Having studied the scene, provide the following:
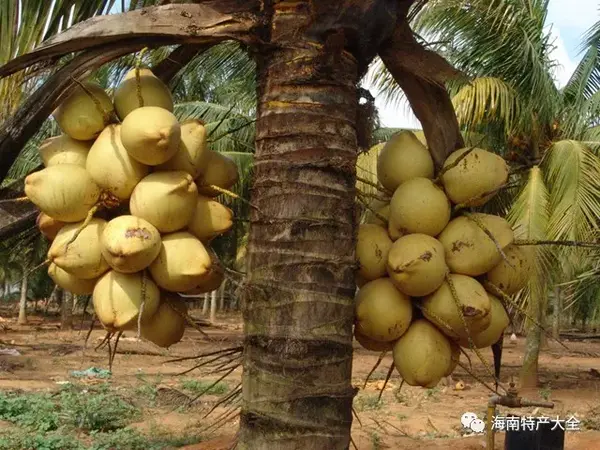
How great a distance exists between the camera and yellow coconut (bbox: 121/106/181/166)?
1661mm

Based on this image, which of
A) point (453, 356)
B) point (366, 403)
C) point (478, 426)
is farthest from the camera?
point (366, 403)

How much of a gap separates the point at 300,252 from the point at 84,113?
619mm

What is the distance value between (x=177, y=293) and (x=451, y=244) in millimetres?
669

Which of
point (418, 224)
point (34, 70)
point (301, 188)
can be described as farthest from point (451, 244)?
point (34, 70)

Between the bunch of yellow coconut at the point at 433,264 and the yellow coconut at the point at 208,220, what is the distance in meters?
0.33

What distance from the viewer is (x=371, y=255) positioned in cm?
184

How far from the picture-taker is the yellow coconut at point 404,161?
6.37ft

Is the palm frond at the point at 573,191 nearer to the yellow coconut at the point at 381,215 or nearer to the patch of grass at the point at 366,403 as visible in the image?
the patch of grass at the point at 366,403

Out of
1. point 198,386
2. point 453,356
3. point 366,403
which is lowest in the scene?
point 198,386

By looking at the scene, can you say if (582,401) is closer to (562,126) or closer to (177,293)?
(562,126)

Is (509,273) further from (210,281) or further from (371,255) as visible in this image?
(210,281)

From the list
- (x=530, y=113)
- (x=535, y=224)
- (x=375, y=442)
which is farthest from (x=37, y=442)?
(x=530, y=113)

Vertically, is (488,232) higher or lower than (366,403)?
higher

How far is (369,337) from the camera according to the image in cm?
184
